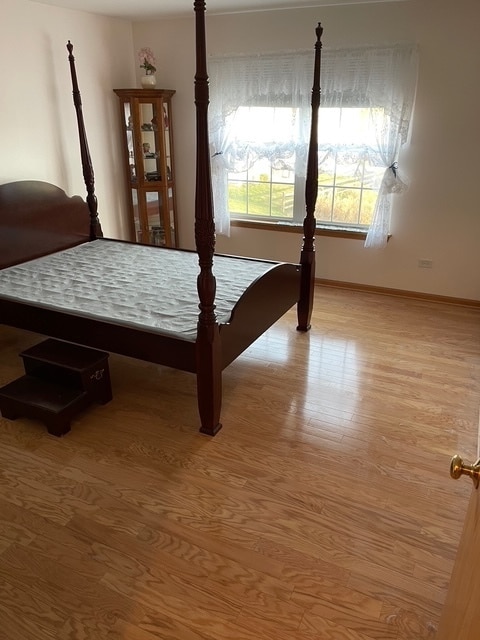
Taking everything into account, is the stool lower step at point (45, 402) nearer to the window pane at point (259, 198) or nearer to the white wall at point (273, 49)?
the white wall at point (273, 49)

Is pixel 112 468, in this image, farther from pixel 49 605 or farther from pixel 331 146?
pixel 331 146

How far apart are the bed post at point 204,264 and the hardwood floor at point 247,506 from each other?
230 mm

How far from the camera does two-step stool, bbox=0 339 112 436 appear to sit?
2539mm

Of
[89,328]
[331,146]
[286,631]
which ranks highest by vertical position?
[331,146]

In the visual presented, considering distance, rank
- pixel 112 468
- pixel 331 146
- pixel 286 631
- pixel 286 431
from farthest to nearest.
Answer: pixel 331 146 → pixel 286 431 → pixel 112 468 → pixel 286 631

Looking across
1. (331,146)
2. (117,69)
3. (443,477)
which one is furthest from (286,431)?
(117,69)

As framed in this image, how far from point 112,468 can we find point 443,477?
5.24ft

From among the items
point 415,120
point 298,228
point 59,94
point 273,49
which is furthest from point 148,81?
point 415,120

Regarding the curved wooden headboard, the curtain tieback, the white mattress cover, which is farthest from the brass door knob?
the curtain tieback

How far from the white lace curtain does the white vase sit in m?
0.57

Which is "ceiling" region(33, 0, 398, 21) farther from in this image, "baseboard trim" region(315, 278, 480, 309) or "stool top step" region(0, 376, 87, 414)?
"stool top step" region(0, 376, 87, 414)

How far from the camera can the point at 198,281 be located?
2266 millimetres

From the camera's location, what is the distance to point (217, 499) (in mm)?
2133

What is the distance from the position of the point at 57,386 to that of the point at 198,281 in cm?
112
